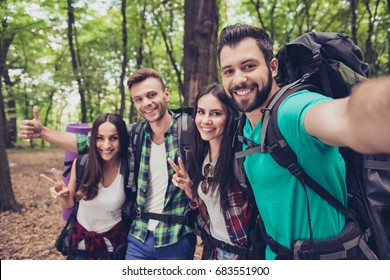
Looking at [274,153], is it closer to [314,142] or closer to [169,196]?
[314,142]

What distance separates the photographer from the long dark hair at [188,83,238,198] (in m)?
1.63

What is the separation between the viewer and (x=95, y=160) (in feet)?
6.62

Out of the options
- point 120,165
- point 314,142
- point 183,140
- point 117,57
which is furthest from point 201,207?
point 117,57

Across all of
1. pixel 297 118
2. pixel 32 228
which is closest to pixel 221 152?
pixel 297 118

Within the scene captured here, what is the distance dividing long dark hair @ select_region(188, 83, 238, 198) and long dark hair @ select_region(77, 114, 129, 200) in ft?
1.99

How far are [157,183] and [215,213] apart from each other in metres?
0.56

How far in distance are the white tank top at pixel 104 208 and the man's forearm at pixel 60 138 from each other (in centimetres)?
46

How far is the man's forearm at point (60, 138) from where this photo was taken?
7.03 ft

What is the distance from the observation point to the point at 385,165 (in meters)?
1.25

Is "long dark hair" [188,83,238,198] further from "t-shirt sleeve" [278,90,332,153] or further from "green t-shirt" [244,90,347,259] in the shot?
"t-shirt sleeve" [278,90,332,153]

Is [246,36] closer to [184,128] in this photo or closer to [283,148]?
[283,148]

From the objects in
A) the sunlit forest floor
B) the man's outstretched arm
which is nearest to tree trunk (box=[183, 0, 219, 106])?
the man's outstretched arm

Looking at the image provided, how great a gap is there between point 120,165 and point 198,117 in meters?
0.81
